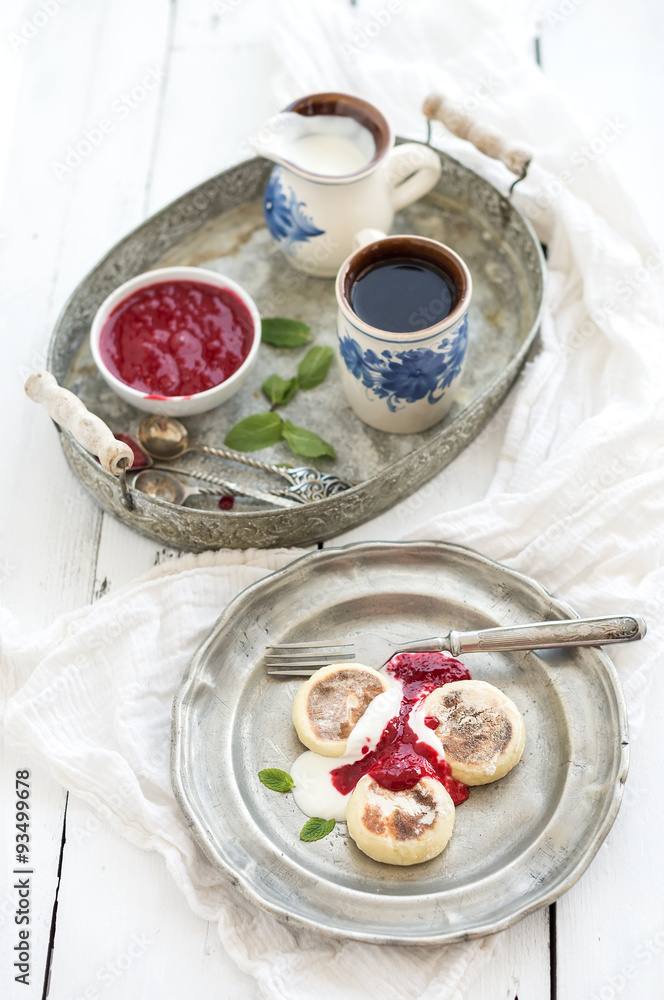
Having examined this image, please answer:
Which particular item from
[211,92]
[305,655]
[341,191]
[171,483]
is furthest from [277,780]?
[211,92]

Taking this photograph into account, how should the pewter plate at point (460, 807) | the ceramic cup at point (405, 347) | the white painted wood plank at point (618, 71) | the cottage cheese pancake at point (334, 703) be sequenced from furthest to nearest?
the white painted wood plank at point (618, 71) < the ceramic cup at point (405, 347) < the cottage cheese pancake at point (334, 703) < the pewter plate at point (460, 807)

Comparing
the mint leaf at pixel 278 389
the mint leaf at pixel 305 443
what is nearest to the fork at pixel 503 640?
the mint leaf at pixel 305 443

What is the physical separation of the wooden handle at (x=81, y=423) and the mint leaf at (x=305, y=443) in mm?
435

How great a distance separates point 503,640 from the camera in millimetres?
1866

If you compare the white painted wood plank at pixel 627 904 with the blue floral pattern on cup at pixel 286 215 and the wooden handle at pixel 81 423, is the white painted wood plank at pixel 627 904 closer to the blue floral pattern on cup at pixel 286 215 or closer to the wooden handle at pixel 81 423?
the blue floral pattern on cup at pixel 286 215

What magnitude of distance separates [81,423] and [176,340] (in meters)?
0.40

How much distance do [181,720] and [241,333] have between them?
1.02 meters

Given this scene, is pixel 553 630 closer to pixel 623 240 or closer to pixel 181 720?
pixel 181 720

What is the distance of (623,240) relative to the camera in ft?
8.05

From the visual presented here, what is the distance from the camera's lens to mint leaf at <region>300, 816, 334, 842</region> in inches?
69.7

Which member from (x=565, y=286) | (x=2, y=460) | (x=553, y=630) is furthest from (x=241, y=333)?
(x=553, y=630)

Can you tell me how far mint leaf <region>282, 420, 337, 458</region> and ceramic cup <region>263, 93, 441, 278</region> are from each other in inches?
21.4

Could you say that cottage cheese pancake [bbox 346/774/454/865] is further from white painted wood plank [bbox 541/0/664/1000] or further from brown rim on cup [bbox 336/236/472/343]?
brown rim on cup [bbox 336/236/472/343]

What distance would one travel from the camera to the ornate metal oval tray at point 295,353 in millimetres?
2104
